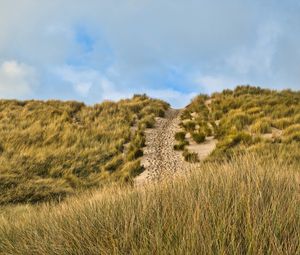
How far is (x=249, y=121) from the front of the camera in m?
19.0

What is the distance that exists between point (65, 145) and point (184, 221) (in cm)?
1604

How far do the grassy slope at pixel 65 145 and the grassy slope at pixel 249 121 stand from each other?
2538mm

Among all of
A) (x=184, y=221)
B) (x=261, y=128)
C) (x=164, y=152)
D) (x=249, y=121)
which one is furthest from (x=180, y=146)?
(x=184, y=221)

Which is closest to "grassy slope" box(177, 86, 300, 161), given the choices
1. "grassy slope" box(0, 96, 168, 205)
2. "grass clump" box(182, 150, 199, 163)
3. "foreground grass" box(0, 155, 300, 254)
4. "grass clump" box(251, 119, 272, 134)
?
"grass clump" box(251, 119, 272, 134)

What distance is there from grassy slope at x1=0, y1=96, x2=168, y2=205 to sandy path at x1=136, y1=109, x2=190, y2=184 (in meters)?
0.44

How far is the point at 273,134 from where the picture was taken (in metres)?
16.0

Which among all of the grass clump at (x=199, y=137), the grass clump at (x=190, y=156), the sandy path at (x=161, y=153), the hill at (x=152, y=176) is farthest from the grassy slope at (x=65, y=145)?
the grass clump at (x=199, y=137)

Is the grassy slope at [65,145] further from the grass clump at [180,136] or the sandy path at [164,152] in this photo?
the grass clump at [180,136]

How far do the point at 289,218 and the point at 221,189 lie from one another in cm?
108

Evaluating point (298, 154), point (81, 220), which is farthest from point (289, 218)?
point (298, 154)

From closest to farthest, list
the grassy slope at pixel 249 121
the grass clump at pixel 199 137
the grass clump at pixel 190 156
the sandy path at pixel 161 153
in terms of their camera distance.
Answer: the grassy slope at pixel 249 121 < the sandy path at pixel 161 153 < the grass clump at pixel 190 156 < the grass clump at pixel 199 137

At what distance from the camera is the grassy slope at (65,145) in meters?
14.9

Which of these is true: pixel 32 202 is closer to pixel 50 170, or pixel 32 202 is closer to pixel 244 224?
pixel 50 170

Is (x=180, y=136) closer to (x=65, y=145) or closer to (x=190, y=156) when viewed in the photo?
(x=190, y=156)
